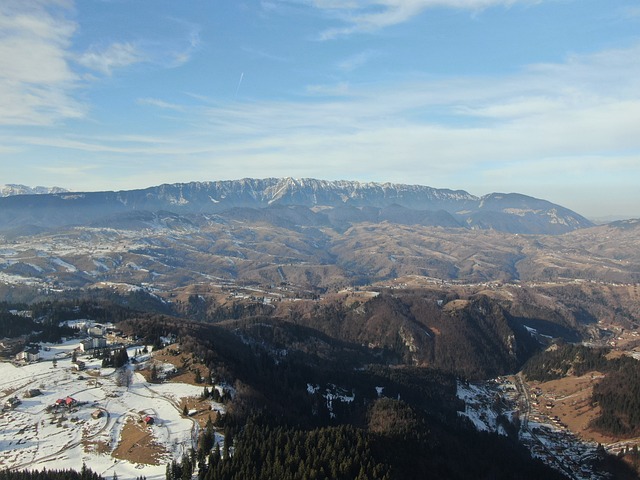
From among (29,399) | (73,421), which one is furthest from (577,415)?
(29,399)

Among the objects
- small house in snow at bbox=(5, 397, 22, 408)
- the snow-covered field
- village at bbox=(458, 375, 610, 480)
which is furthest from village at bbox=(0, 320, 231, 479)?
village at bbox=(458, 375, 610, 480)

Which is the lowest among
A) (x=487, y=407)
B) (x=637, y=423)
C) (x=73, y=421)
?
(x=487, y=407)

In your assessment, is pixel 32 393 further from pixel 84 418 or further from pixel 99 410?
pixel 99 410

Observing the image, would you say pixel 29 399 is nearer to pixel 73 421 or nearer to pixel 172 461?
pixel 73 421

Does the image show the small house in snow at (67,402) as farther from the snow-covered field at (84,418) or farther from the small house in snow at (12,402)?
the small house in snow at (12,402)

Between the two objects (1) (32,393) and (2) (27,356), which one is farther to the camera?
(2) (27,356)

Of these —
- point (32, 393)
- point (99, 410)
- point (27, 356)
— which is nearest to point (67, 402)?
point (99, 410)
